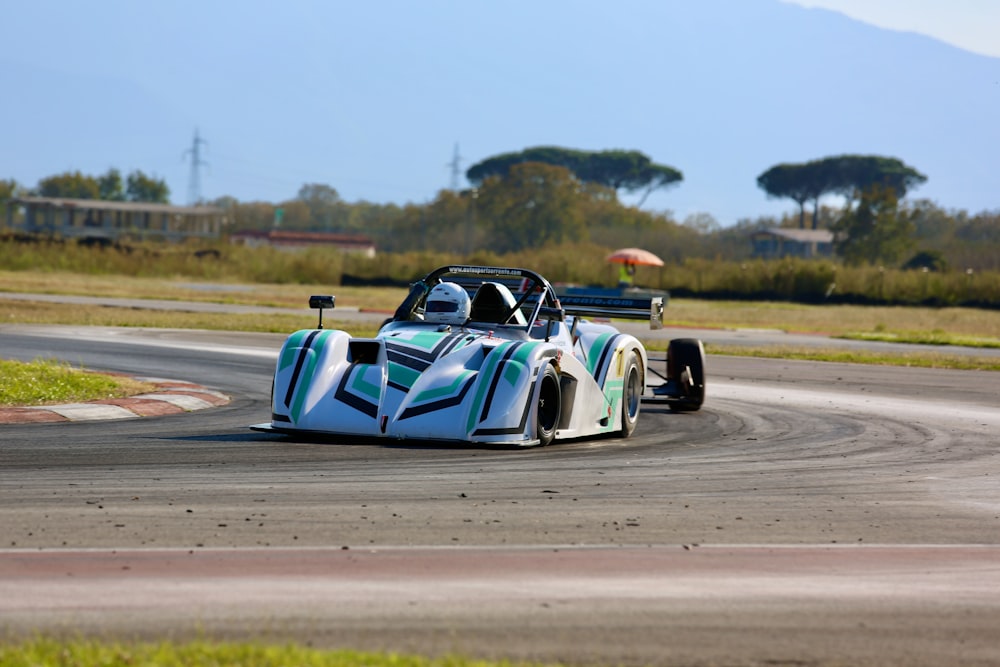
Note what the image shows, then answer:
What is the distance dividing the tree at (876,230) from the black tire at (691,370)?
7181 cm

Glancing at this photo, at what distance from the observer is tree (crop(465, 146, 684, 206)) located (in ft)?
492

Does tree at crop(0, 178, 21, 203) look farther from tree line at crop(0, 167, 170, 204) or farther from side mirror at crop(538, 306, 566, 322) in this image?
side mirror at crop(538, 306, 566, 322)

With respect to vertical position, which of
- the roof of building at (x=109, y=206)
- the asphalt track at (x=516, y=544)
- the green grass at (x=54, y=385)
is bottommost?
the green grass at (x=54, y=385)

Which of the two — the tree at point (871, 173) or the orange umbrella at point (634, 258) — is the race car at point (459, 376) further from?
the tree at point (871, 173)

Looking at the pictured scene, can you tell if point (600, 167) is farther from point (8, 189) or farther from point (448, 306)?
point (448, 306)

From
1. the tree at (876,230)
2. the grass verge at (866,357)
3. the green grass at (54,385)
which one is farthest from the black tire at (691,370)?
the tree at (876,230)

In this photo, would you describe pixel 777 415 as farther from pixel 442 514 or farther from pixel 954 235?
pixel 954 235

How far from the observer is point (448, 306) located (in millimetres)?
12609

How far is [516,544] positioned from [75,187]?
165982mm

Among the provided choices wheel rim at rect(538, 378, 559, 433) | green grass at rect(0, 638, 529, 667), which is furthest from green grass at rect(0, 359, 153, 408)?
green grass at rect(0, 638, 529, 667)

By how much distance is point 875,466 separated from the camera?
1127cm

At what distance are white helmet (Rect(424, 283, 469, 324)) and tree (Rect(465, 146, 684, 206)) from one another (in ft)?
452

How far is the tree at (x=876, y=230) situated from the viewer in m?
85.8

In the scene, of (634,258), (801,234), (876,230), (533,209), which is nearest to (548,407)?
(634,258)
